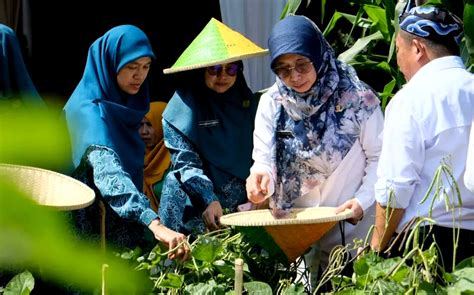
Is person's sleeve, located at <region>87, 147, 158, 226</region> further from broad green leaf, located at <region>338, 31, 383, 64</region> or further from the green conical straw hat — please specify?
broad green leaf, located at <region>338, 31, 383, 64</region>

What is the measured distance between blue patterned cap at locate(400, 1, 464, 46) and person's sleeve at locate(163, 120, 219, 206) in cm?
82

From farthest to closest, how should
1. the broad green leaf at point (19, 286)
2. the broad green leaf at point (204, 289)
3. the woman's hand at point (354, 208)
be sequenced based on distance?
the woman's hand at point (354, 208) < the broad green leaf at point (204, 289) < the broad green leaf at point (19, 286)

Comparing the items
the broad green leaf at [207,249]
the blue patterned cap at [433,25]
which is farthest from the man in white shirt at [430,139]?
the broad green leaf at [207,249]

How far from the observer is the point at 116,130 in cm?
239

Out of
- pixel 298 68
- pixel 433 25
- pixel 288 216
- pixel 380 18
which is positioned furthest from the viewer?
pixel 380 18

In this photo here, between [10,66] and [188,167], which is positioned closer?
[10,66]

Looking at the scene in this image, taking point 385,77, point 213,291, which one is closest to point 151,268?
point 213,291

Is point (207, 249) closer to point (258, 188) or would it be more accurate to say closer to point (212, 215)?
point (258, 188)

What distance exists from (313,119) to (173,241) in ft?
1.87

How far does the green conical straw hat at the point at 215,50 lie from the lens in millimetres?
2633

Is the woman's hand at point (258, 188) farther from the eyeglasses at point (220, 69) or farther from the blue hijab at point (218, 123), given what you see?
the eyeglasses at point (220, 69)

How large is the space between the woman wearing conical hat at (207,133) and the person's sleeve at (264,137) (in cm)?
26

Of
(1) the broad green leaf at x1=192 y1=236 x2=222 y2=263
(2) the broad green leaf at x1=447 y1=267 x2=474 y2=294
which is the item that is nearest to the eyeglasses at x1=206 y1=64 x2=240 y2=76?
(1) the broad green leaf at x1=192 y1=236 x2=222 y2=263

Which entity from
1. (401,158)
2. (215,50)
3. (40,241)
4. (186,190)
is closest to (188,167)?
(186,190)
